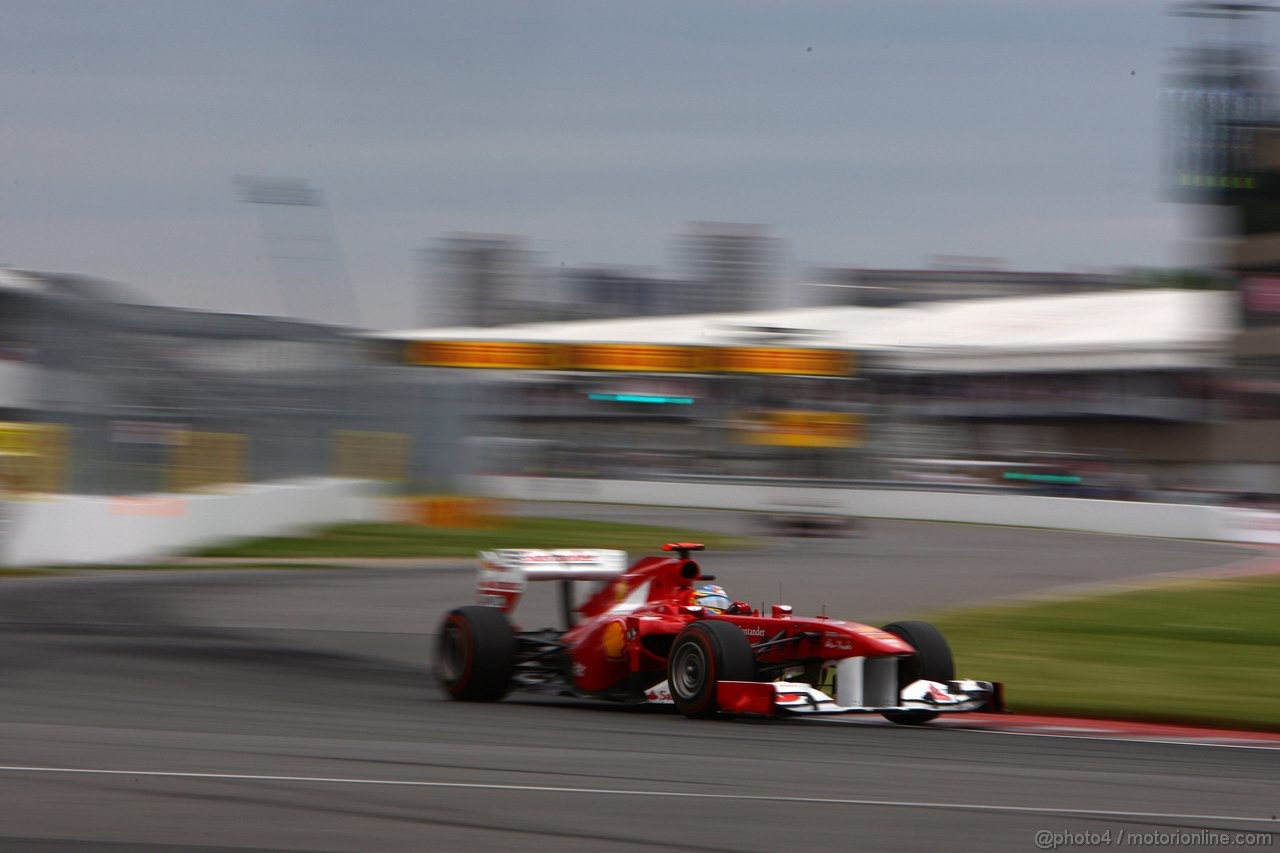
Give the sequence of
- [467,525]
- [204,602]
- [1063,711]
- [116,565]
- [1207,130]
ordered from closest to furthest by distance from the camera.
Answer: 1. [1063,711]
2. [204,602]
3. [116,565]
4. [467,525]
5. [1207,130]

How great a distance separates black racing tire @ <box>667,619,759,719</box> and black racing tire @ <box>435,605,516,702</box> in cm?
141

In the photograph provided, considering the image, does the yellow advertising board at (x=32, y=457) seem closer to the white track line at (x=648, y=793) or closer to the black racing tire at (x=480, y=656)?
the black racing tire at (x=480, y=656)

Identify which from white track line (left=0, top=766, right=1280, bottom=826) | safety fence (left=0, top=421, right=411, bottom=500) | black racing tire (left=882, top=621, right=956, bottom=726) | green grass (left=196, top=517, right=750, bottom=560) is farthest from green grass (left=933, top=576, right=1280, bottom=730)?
safety fence (left=0, top=421, right=411, bottom=500)

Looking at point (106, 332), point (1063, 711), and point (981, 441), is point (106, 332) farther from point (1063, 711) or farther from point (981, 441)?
point (981, 441)

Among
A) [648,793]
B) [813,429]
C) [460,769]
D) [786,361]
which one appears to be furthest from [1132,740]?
[786,361]

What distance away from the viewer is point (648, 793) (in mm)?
5836

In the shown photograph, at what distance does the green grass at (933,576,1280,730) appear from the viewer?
9508 mm

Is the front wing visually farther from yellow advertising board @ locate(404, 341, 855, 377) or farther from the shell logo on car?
yellow advertising board @ locate(404, 341, 855, 377)

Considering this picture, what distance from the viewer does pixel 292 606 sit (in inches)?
579

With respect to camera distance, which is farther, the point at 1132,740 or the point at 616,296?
the point at 616,296

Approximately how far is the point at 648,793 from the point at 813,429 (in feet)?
116

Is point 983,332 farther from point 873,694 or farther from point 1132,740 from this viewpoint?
point 873,694

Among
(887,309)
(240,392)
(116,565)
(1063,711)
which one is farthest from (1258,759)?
(887,309)

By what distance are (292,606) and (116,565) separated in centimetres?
451
